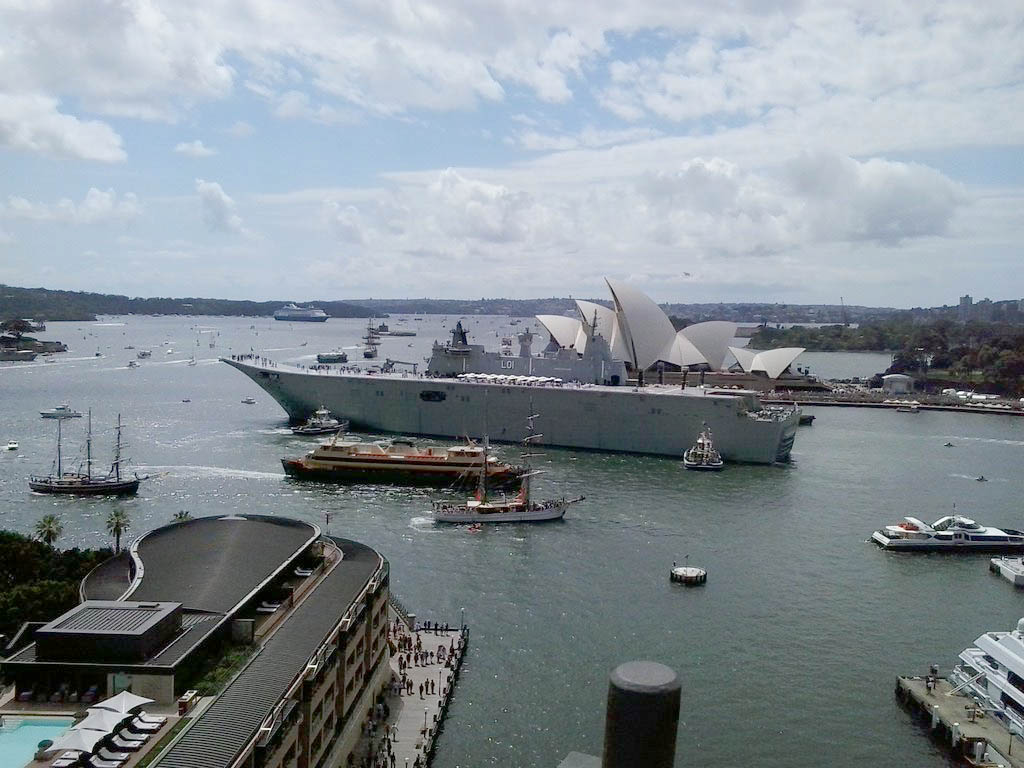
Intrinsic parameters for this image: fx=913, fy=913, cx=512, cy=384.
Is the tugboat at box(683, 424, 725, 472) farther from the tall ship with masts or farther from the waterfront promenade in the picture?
the tall ship with masts

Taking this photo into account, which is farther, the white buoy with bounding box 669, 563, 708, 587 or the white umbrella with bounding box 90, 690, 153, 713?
the white buoy with bounding box 669, 563, 708, 587

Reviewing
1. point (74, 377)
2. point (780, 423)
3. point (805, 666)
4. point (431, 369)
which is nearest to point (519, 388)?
point (431, 369)

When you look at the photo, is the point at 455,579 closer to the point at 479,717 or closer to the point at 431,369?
the point at 479,717

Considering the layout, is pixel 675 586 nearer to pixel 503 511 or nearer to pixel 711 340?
pixel 503 511

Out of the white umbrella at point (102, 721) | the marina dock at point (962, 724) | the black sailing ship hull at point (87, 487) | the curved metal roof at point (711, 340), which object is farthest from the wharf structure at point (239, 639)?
the curved metal roof at point (711, 340)

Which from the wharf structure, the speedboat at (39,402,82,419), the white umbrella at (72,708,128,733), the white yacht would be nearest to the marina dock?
the white yacht

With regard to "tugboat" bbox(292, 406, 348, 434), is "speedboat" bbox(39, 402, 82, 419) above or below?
below
